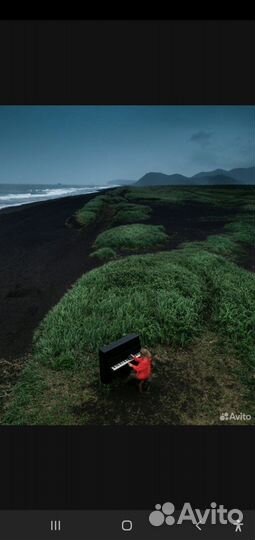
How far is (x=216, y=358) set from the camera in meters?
5.84

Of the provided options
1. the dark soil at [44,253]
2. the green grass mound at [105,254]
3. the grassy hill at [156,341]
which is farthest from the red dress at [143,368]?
the green grass mound at [105,254]

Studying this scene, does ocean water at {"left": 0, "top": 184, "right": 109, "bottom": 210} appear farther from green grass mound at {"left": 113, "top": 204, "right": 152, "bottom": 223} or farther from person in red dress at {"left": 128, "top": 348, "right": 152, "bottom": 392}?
person in red dress at {"left": 128, "top": 348, "right": 152, "bottom": 392}

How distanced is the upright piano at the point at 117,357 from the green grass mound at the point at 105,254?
589 centimetres

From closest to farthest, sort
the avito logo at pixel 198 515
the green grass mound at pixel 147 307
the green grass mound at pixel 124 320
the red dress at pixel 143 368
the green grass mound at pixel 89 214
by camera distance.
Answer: the avito logo at pixel 198 515 < the red dress at pixel 143 368 < the green grass mound at pixel 124 320 < the green grass mound at pixel 147 307 < the green grass mound at pixel 89 214

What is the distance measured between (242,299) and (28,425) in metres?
5.19

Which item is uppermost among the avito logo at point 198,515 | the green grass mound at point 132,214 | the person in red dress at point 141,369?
the green grass mound at point 132,214

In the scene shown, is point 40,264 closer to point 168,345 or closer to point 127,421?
point 168,345

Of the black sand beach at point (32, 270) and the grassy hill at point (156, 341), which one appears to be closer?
the grassy hill at point (156, 341)

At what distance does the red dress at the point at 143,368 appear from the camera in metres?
4.73

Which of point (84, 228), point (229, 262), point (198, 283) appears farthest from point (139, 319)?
point (84, 228)

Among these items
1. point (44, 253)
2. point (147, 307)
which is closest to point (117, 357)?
point (147, 307)

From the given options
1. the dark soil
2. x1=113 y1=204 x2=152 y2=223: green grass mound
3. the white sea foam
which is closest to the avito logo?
the dark soil

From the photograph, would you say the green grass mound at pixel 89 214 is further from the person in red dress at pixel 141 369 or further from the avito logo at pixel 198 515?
the avito logo at pixel 198 515

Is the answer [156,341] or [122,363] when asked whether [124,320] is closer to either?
[156,341]
